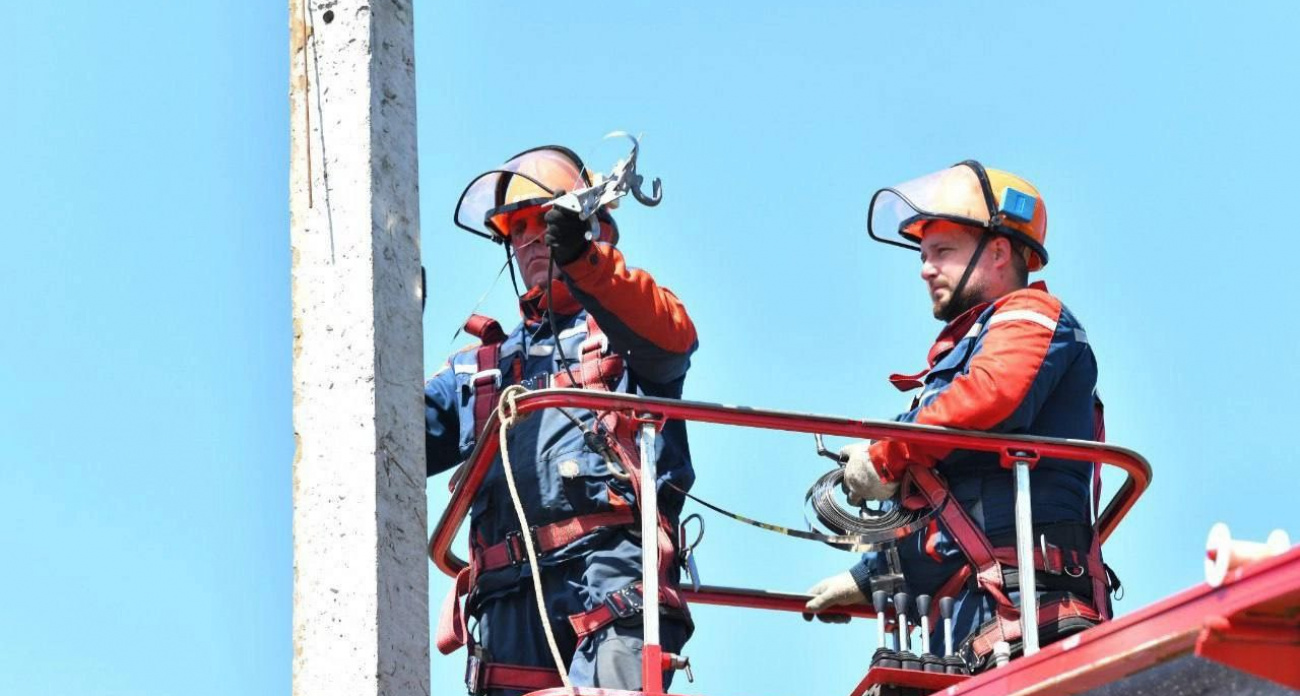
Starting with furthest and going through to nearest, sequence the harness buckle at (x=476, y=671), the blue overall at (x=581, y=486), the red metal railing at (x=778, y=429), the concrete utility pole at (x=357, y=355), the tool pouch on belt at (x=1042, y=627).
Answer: the harness buckle at (x=476, y=671), the blue overall at (x=581, y=486), the tool pouch on belt at (x=1042, y=627), the red metal railing at (x=778, y=429), the concrete utility pole at (x=357, y=355)

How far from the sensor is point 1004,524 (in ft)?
24.7

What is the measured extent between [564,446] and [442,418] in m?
0.80

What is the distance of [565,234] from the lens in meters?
7.24

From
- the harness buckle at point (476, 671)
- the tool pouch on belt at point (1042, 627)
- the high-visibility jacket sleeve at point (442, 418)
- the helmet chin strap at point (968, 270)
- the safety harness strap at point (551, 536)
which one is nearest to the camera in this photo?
the tool pouch on belt at point (1042, 627)

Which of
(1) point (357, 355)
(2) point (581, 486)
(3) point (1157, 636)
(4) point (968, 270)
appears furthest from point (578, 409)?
(3) point (1157, 636)

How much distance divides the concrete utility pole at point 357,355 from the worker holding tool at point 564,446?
564 mm

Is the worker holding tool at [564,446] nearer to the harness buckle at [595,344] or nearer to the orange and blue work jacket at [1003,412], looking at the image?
the harness buckle at [595,344]

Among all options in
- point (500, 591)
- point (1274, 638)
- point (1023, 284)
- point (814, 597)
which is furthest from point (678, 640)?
point (1274, 638)

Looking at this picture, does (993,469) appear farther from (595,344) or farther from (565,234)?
(565,234)

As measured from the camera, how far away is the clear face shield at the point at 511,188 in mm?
8367

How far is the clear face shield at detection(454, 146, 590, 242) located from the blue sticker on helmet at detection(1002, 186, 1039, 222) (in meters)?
1.43

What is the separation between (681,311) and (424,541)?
1.45 metres

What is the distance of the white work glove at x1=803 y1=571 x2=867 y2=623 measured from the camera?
8.54 meters

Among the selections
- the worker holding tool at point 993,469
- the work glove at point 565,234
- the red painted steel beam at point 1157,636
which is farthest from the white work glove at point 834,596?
the red painted steel beam at point 1157,636
